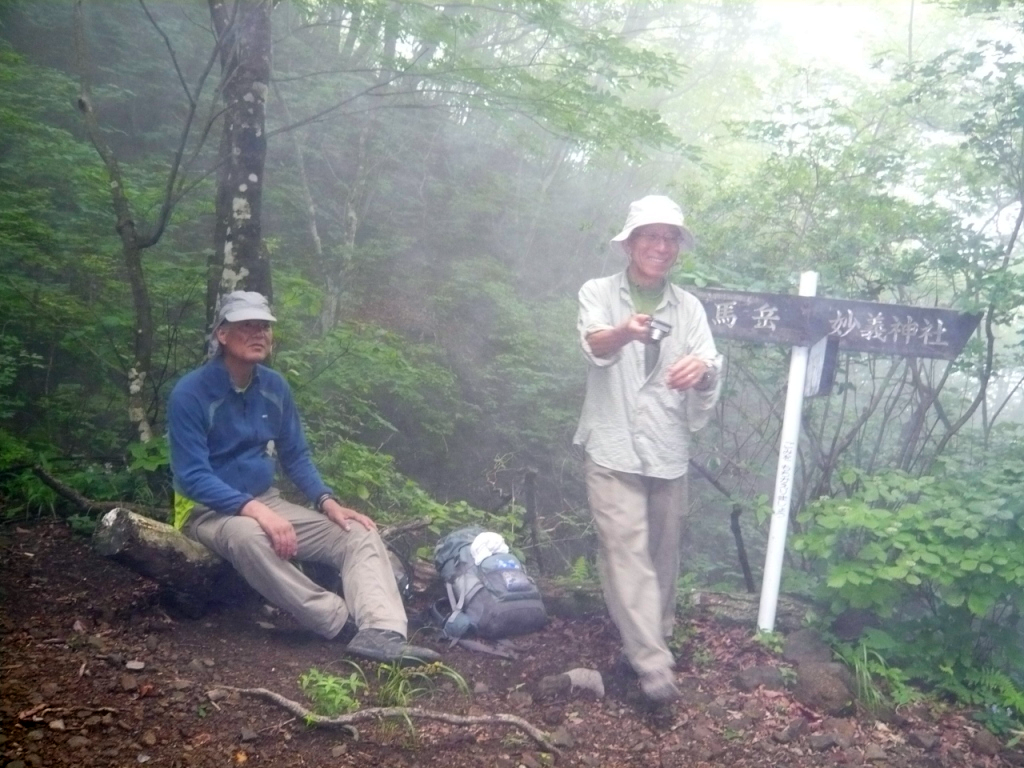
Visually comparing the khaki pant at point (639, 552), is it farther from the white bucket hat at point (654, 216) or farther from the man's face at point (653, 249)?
the white bucket hat at point (654, 216)

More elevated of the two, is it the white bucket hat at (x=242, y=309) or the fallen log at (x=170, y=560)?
the white bucket hat at (x=242, y=309)

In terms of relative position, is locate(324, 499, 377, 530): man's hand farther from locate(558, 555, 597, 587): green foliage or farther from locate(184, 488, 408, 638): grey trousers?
locate(558, 555, 597, 587): green foliage

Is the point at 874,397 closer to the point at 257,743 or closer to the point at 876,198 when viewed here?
the point at 876,198

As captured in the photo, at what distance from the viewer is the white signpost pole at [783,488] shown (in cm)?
446

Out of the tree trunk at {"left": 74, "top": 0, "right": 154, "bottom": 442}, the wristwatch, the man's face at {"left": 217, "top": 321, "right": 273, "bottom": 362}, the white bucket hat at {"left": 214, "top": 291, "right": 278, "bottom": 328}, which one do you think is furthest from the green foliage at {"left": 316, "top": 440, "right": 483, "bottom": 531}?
the wristwatch

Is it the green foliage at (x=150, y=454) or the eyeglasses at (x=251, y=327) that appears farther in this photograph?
the green foliage at (x=150, y=454)

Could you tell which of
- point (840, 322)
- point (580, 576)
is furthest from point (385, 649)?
point (840, 322)

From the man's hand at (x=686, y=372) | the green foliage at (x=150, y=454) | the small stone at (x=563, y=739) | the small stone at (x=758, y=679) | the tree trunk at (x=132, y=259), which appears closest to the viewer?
the small stone at (x=563, y=739)

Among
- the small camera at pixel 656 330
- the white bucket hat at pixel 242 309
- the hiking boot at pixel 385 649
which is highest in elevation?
the small camera at pixel 656 330

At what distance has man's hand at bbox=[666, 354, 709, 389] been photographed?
3.66 metres

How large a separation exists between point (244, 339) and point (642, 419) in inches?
81.8

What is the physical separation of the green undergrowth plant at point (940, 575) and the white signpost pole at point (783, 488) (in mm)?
119

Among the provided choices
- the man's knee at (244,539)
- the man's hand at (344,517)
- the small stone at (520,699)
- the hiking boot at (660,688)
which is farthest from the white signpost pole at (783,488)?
the man's knee at (244,539)

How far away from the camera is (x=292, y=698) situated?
330 cm
